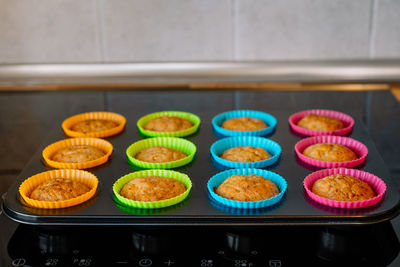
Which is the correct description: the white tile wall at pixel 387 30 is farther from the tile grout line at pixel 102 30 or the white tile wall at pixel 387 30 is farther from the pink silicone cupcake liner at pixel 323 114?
the tile grout line at pixel 102 30

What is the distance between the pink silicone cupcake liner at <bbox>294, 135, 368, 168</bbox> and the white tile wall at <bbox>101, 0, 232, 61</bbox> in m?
0.82

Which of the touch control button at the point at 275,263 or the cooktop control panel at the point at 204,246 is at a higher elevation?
the cooktop control panel at the point at 204,246

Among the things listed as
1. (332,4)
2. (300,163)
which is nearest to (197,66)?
(332,4)

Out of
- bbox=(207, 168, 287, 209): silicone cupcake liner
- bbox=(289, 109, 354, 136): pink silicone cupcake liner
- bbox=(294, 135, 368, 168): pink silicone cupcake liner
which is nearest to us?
bbox=(207, 168, 287, 209): silicone cupcake liner

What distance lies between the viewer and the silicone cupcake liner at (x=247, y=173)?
992mm

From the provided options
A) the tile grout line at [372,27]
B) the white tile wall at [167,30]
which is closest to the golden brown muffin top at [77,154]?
the white tile wall at [167,30]

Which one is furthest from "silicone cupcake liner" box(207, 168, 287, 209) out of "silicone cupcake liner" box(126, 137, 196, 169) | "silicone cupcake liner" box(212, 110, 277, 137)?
"silicone cupcake liner" box(212, 110, 277, 137)

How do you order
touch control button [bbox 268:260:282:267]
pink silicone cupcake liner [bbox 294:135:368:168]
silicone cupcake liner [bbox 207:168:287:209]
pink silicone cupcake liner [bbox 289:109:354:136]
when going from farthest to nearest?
1. pink silicone cupcake liner [bbox 289:109:354:136]
2. pink silicone cupcake liner [bbox 294:135:368:168]
3. silicone cupcake liner [bbox 207:168:287:209]
4. touch control button [bbox 268:260:282:267]

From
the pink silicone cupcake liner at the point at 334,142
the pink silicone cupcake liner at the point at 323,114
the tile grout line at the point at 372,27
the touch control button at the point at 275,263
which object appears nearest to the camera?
the touch control button at the point at 275,263

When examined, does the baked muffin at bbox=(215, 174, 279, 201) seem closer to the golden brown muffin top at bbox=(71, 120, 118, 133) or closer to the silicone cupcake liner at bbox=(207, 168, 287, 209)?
the silicone cupcake liner at bbox=(207, 168, 287, 209)

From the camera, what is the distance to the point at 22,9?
1996 mm

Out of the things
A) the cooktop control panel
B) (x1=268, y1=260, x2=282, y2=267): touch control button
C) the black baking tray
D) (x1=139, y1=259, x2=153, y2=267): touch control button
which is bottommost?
(x1=139, y1=259, x2=153, y2=267): touch control button

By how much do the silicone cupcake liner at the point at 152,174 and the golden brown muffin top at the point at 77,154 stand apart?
0.15m

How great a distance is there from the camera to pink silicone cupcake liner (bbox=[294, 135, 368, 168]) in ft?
3.86
